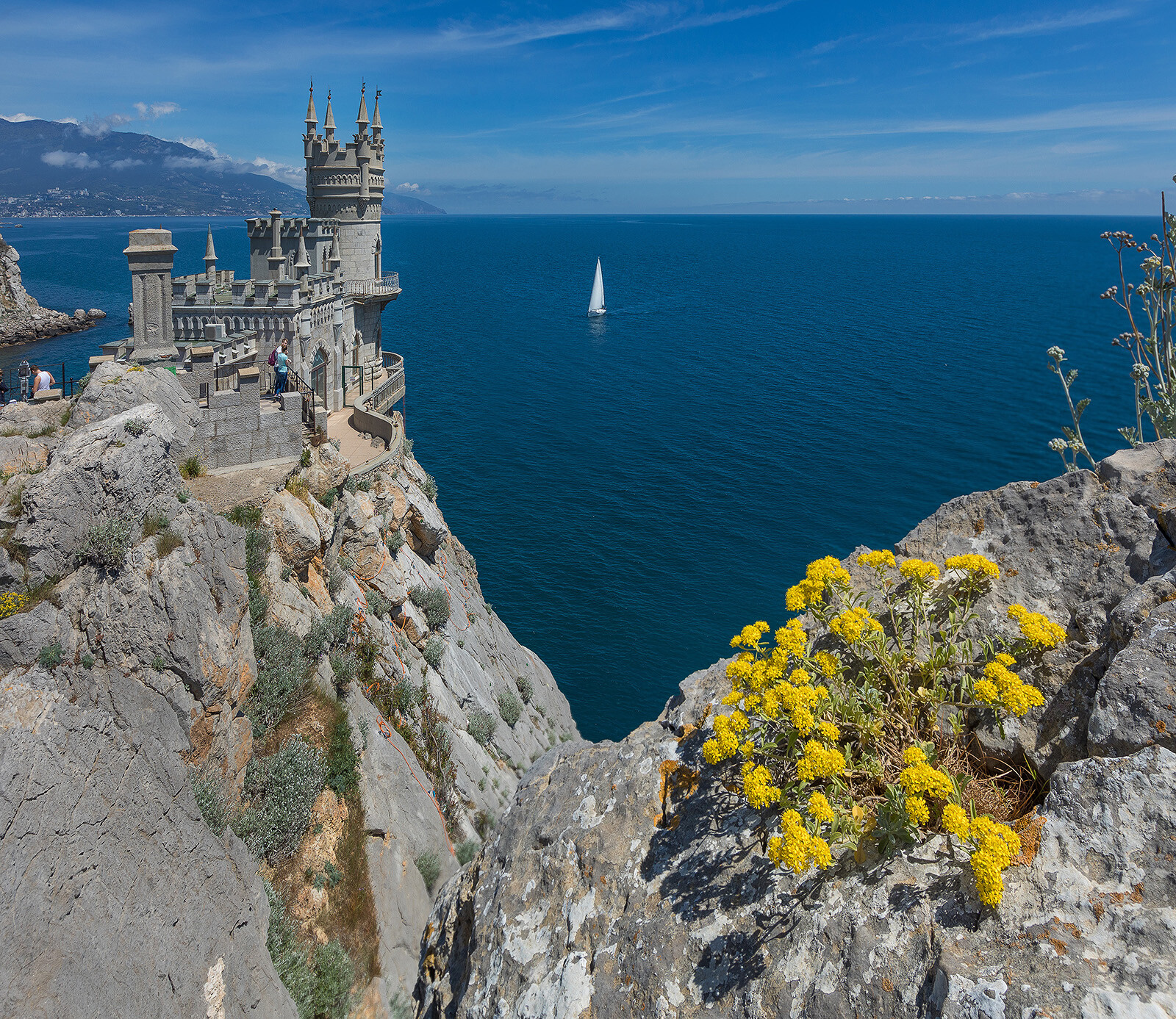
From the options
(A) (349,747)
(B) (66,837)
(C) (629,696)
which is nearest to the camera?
(B) (66,837)

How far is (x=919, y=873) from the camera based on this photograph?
491 centimetres

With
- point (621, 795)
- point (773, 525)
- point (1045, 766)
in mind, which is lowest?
point (773, 525)

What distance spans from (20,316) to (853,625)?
110143 millimetres

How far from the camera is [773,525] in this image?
50.7 m

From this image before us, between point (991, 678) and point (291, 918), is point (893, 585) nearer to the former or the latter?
point (991, 678)

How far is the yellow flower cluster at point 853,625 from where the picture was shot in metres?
5.79

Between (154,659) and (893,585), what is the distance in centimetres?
1132

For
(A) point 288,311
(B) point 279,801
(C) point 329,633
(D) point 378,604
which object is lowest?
(B) point 279,801

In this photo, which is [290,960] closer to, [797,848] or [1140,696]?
[797,848]

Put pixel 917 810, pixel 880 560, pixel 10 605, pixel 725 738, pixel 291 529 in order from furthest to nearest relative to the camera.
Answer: pixel 291 529 → pixel 10 605 → pixel 880 560 → pixel 725 738 → pixel 917 810

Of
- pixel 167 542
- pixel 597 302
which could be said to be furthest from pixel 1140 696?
pixel 597 302

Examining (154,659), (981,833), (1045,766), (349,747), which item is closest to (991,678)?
(1045,766)

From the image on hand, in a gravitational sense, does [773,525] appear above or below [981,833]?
below

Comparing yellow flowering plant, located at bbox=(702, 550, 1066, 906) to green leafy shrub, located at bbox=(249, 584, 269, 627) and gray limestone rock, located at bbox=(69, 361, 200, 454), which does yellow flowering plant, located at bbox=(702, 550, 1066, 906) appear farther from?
green leafy shrub, located at bbox=(249, 584, 269, 627)
